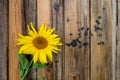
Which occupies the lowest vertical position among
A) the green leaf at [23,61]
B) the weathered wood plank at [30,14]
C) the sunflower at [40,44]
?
the green leaf at [23,61]

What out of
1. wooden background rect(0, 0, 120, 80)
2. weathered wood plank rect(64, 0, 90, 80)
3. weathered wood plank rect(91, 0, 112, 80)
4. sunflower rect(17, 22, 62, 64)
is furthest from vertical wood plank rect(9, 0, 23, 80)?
weathered wood plank rect(91, 0, 112, 80)

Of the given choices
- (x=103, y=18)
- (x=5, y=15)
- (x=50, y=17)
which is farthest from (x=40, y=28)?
(x=103, y=18)

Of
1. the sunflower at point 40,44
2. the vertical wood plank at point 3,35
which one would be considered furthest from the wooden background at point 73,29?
the sunflower at point 40,44

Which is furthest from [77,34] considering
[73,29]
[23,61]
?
[23,61]

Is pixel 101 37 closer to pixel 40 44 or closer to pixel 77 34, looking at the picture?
pixel 77 34

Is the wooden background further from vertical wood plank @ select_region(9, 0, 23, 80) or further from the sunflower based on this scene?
the sunflower

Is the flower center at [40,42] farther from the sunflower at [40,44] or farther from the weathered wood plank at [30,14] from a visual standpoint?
the weathered wood plank at [30,14]
